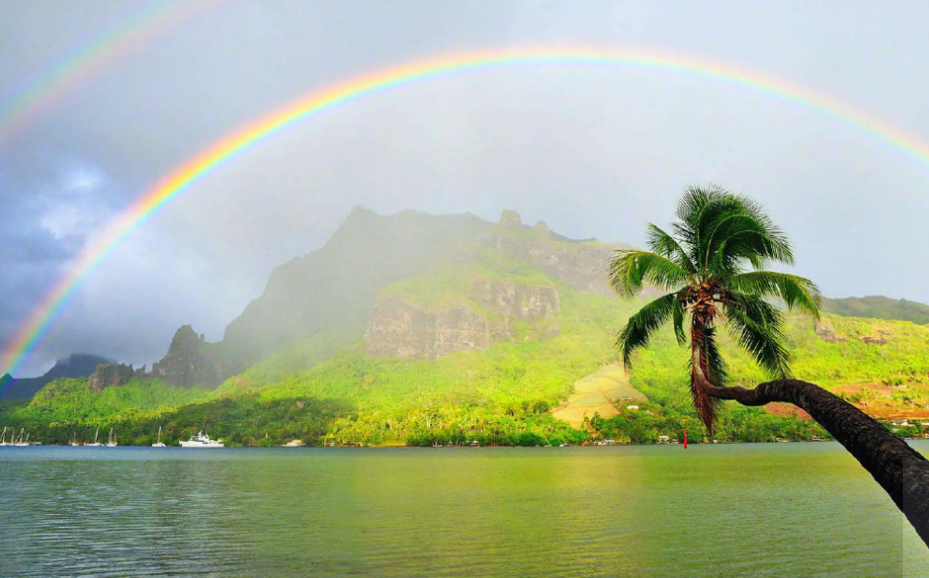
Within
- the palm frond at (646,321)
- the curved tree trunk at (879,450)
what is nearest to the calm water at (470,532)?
the palm frond at (646,321)

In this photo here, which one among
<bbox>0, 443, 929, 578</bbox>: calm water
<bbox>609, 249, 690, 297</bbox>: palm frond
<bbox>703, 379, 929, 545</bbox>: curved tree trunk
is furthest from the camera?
<bbox>0, 443, 929, 578</bbox>: calm water

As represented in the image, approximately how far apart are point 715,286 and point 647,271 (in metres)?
2.28

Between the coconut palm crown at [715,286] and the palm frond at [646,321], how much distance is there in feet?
0.10

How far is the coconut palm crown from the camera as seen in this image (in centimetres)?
1630

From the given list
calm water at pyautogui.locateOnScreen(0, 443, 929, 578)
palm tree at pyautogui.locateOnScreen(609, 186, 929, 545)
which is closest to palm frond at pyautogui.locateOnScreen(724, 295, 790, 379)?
palm tree at pyautogui.locateOnScreen(609, 186, 929, 545)

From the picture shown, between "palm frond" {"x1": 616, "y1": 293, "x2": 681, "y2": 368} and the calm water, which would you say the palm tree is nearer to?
"palm frond" {"x1": 616, "y1": 293, "x2": 681, "y2": 368}

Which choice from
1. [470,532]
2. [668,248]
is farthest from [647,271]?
[470,532]

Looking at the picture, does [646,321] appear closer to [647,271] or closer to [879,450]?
[647,271]

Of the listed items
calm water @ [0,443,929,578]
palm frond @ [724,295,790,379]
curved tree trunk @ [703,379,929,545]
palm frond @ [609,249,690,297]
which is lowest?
calm water @ [0,443,929,578]

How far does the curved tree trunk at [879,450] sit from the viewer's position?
6.70 metres

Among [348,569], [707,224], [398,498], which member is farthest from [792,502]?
[348,569]

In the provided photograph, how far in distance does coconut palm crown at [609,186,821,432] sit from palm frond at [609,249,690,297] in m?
0.03

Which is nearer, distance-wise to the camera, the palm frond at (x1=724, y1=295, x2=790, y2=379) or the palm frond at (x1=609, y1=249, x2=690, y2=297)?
the palm frond at (x1=724, y1=295, x2=790, y2=379)

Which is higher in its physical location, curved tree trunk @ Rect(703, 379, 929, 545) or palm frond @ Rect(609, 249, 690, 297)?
palm frond @ Rect(609, 249, 690, 297)
